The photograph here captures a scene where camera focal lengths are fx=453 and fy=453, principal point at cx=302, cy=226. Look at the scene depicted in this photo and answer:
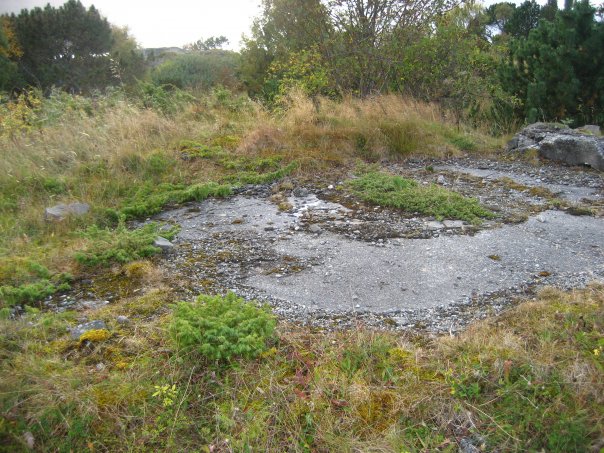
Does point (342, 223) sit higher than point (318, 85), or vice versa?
point (318, 85)

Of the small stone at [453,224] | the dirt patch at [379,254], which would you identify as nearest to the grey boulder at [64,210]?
the dirt patch at [379,254]

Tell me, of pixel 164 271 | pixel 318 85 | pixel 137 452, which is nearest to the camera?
pixel 137 452

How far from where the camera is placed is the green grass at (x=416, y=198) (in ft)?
16.0

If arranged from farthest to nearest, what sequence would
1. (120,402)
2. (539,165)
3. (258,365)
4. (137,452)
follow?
(539,165) → (258,365) → (120,402) → (137,452)

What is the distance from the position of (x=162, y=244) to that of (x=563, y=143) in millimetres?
6139

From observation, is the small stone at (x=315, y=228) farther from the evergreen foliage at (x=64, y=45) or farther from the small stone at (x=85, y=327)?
the evergreen foliage at (x=64, y=45)

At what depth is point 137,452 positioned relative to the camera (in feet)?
7.24

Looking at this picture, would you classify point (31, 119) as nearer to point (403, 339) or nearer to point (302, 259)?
point (302, 259)

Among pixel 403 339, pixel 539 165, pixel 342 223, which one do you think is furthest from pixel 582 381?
pixel 539 165

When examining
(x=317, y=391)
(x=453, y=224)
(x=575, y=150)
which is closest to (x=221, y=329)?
(x=317, y=391)

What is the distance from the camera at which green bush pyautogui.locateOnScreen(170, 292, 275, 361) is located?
2.58 metres

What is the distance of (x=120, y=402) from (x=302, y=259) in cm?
201

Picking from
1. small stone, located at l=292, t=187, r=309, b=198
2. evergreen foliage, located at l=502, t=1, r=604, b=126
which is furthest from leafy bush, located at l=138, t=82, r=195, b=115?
evergreen foliage, located at l=502, t=1, r=604, b=126

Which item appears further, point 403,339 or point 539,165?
point 539,165
